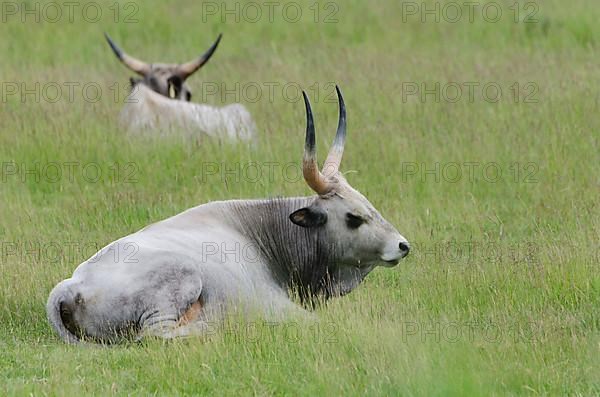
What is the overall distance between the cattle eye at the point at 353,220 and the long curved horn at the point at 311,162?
0.74ft

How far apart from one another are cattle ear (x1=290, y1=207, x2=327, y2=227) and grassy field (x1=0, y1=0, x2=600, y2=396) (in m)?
0.51

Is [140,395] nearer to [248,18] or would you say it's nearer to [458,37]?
[458,37]

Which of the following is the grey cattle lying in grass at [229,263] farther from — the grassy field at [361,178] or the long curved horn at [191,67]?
the long curved horn at [191,67]

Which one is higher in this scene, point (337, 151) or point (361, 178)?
point (337, 151)

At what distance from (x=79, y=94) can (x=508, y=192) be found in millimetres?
5643

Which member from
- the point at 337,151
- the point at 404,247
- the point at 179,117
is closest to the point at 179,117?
the point at 179,117

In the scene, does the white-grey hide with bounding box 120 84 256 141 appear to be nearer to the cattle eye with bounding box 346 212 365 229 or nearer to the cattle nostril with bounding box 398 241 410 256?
the cattle eye with bounding box 346 212 365 229

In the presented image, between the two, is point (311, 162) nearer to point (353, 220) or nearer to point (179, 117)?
point (353, 220)

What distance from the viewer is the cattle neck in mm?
8812

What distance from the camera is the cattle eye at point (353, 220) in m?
8.62

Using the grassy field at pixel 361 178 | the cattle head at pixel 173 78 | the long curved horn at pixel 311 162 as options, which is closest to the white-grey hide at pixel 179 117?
the grassy field at pixel 361 178

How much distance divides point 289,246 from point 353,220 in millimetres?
481

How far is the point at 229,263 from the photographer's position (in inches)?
327

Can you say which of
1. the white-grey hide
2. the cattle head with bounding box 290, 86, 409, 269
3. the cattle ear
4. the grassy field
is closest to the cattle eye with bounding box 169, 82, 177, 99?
the grassy field
